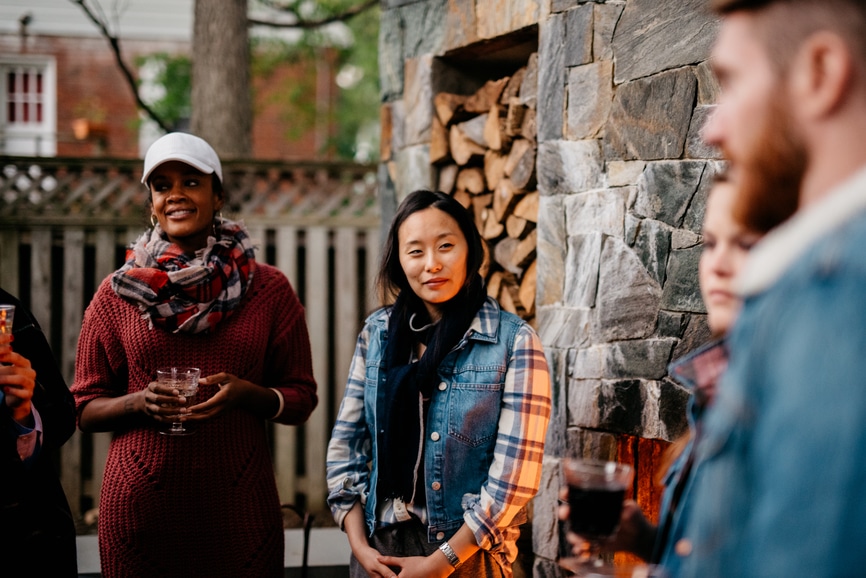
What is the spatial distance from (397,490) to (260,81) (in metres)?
10.7

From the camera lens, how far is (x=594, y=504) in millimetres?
1396

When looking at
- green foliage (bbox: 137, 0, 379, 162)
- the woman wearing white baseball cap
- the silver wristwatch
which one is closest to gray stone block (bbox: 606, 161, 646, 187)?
the woman wearing white baseball cap

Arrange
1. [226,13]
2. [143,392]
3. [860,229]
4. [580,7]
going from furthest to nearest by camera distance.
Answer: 1. [226,13]
2. [580,7]
3. [143,392]
4. [860,229]

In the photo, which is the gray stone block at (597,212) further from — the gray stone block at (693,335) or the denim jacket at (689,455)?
the denim jacket at (689,455)

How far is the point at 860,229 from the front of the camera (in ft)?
2.58

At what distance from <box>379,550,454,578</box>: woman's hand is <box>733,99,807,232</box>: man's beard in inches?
58.4

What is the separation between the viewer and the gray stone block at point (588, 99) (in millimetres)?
2879

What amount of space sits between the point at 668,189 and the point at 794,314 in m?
1.89

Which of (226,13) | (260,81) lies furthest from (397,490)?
(260,81)

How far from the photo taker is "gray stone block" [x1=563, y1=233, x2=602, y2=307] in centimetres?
288

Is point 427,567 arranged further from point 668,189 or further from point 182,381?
point 668,189

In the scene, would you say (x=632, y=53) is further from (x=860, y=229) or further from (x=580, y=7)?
(x=860, y=229)

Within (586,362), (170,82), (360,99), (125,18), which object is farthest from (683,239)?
(360,99)

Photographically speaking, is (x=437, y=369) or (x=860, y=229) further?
(x=437, y=369)
